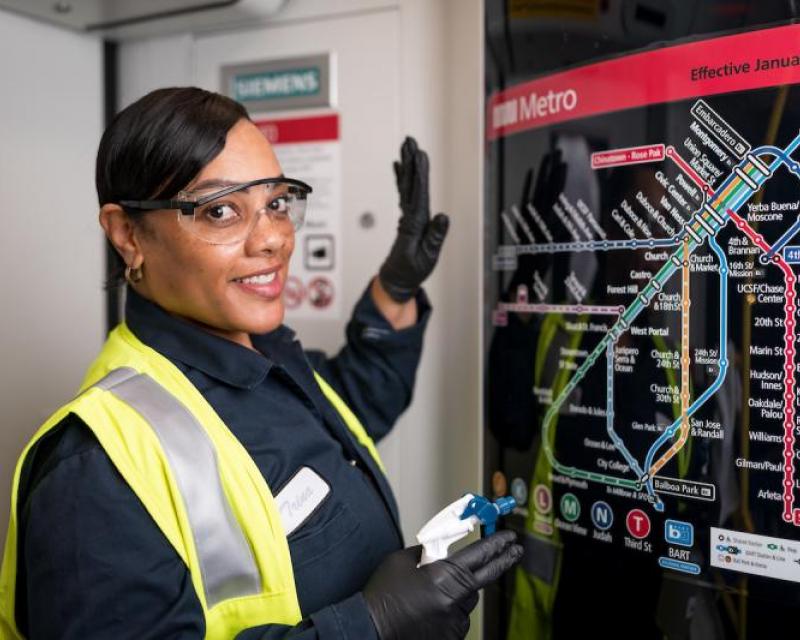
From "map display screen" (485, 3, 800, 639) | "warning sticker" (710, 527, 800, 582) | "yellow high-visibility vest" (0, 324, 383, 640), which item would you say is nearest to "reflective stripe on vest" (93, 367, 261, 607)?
"yellow high-visibility vest" (0, 324, 383, 640)

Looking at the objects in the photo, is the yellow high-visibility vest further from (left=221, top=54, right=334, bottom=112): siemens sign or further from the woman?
(left=221, top=54, right=334, bottom=112): siemens sign

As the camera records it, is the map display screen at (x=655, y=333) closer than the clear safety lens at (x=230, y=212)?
Yes

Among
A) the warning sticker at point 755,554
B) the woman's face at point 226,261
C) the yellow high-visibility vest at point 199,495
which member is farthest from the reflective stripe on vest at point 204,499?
the warning sticker at point 755,554

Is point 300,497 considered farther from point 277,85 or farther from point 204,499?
point 277,85

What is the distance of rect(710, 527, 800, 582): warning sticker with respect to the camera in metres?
0.97

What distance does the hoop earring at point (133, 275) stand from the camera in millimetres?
1155

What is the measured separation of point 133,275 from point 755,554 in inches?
37.1

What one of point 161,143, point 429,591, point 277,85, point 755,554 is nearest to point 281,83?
point 277,85

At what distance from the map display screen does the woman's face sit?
386 millimetres

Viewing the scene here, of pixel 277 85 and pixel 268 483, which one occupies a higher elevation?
pixel 277 85

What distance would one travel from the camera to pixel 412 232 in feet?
4.57

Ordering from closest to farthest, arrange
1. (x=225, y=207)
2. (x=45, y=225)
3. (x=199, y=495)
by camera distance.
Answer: (x=199, y=495), (x=225, y=207), (x=45, y=225)

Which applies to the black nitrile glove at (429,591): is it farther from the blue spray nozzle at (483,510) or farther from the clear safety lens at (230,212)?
the clear safety lens at (230,212)

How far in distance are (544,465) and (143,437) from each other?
0.60 m
